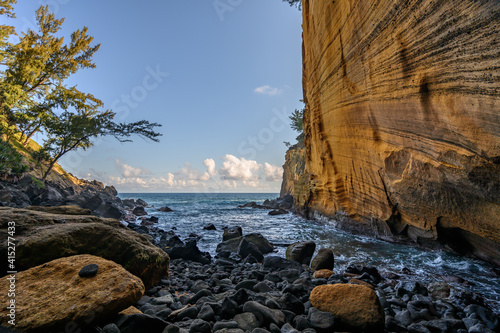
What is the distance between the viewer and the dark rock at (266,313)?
2848mm

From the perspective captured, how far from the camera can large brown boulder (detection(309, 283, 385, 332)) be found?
2844mm

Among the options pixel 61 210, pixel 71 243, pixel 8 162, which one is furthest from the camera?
pixel 8 162

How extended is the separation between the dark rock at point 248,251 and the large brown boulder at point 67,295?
4988 millimetres

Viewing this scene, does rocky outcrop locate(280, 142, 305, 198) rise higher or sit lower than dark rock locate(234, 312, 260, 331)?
higher

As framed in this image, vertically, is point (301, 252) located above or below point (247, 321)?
below

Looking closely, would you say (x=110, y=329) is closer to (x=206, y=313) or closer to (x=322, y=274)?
(x=206, y=313)

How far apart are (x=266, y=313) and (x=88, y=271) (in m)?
2.29

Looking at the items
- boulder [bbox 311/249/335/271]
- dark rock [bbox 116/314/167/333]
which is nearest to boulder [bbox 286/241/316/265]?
boulder [bbox 311/249/335/271]

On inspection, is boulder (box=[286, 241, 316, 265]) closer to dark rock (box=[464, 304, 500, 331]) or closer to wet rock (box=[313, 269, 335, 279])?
wet rock (box=[313, 269, 335, 279])

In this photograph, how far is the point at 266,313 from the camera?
9.46 feet

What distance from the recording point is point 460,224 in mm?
6469

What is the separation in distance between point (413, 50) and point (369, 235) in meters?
8.30

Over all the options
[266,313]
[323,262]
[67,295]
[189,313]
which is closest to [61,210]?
[67,295]

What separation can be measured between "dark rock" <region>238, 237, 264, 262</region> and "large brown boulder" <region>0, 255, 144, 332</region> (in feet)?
16.4
